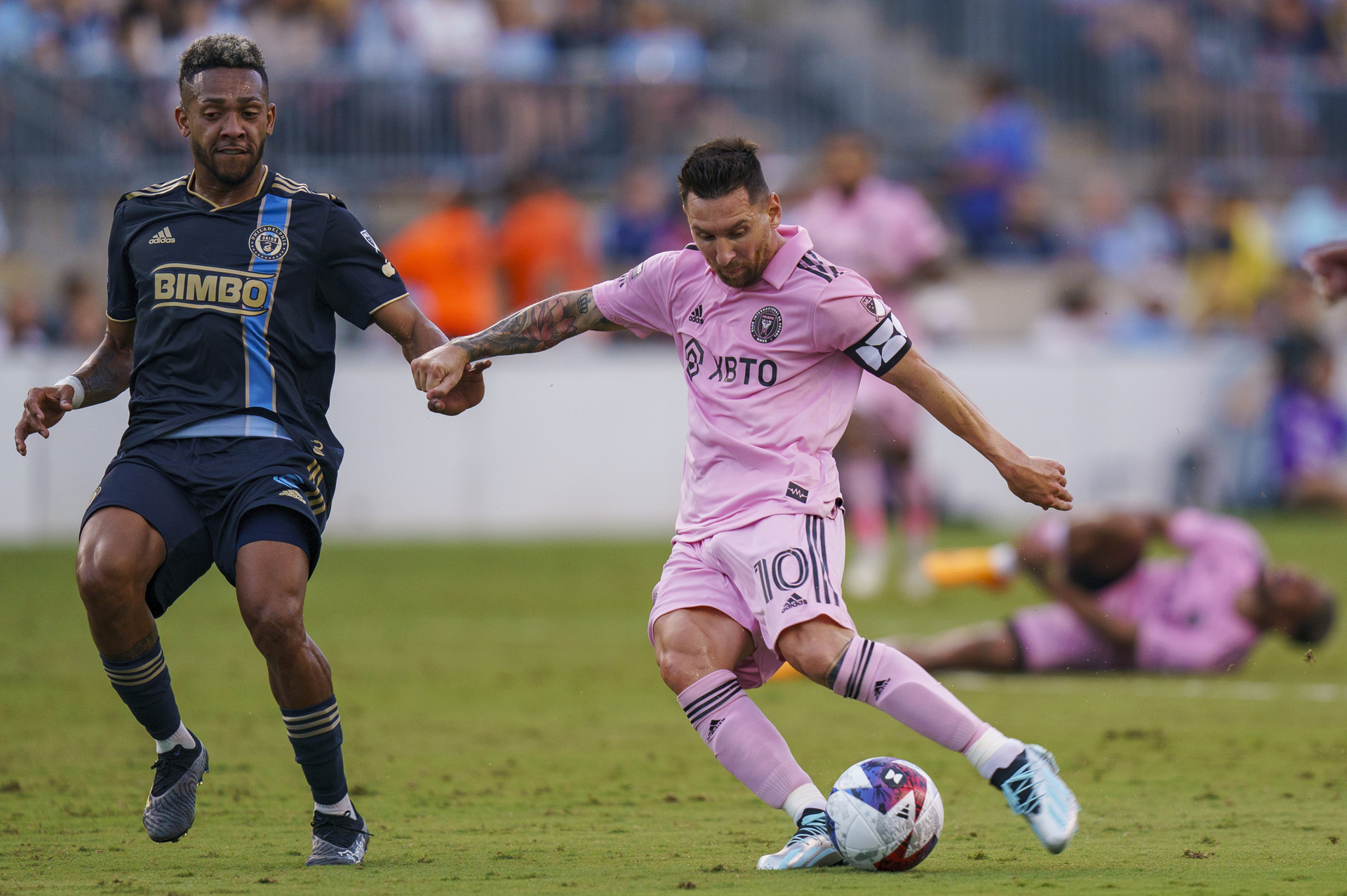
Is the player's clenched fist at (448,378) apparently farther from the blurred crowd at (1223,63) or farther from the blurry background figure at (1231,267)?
the blurred crowd at (1223,63)

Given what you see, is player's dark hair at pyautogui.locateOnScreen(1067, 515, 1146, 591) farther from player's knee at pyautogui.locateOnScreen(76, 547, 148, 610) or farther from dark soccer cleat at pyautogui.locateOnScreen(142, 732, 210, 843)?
player's knee at pyautogui.locateOnScreen(76, 547, 148, 610)

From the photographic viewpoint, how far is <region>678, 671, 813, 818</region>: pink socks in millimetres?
5148

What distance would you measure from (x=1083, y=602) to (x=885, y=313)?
4403 millimetres

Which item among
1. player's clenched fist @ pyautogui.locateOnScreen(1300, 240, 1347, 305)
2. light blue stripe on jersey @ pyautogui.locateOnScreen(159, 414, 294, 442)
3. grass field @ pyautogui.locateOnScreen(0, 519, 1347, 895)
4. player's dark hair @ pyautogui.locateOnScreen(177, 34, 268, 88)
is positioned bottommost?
grass field @ pyautogui.locateOnScreen(0, 519, 1347, 895)

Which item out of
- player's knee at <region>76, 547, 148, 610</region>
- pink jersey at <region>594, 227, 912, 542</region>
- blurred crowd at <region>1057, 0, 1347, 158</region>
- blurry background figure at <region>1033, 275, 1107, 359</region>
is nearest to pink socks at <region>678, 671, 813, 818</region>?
pink jersey at <region>594, 227, 912, 542</region>

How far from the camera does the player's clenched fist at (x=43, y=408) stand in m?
5.52

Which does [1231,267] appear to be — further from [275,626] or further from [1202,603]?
[275,626]

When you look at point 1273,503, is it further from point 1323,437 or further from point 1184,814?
point 1184,814

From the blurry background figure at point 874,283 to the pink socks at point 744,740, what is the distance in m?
7.23

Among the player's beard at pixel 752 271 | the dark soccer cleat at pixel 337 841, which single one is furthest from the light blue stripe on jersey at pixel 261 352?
the player's beard at pixel 752 271

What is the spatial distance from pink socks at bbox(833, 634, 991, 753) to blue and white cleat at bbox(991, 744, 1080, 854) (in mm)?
160

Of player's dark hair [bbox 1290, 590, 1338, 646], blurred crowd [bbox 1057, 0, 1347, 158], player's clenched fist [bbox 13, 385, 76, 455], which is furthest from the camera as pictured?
blurred crowd [bbox 1057, 0, 1347, 158]

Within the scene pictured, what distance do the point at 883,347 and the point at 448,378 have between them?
1355 millimetres

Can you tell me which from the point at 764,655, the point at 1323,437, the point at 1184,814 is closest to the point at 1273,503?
the point at 1323,437
